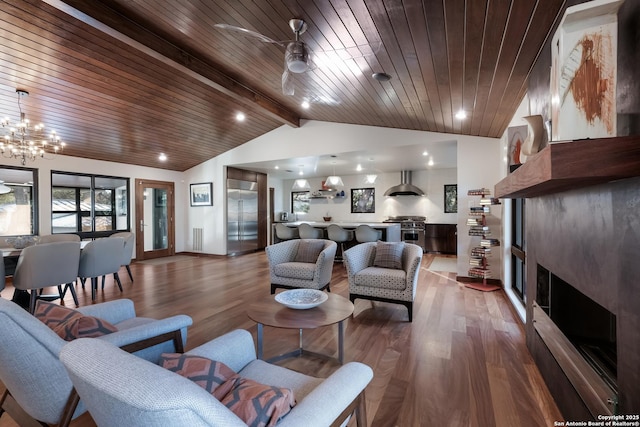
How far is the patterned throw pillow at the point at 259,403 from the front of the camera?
0.93m

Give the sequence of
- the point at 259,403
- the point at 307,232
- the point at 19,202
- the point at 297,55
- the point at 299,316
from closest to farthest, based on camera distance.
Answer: the point at 259,403 < the point at 299,316 < the point at 297,55 < the point at 19,202 < the point at 307,232

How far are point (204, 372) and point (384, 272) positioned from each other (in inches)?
107

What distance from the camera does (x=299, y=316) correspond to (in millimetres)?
2221

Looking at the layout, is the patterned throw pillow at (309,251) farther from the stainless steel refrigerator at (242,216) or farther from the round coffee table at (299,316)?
the stainless steel refrigerator at (242,216)

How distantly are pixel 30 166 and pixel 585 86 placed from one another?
8166 millimetres

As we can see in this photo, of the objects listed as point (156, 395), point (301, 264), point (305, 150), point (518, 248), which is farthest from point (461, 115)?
point (156, 395)

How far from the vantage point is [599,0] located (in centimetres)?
120

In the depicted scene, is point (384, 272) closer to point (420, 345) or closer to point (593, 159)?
point (420, 345)

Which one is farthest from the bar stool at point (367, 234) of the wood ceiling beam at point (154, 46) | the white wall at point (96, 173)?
the white wall at point (96, 173)

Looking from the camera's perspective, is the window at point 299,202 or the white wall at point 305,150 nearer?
the white wall at point 305,150

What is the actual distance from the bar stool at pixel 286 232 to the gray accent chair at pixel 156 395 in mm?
5712

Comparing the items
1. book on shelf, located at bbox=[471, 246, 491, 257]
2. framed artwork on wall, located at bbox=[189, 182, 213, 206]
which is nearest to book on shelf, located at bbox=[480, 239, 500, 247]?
book on shelf, located at bbox=[471, 246, 491, 257]

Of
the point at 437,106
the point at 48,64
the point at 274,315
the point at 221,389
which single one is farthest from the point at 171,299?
the point at 437,106

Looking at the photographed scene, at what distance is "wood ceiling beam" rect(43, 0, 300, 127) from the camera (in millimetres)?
2764
